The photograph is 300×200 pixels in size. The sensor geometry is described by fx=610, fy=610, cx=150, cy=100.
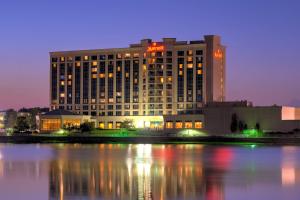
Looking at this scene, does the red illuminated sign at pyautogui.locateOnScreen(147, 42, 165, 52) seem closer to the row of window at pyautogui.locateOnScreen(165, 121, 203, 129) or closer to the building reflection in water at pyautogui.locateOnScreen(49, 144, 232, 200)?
→ the row of window at pyautogui.locateOnScreen(165, 121, 203, 129)

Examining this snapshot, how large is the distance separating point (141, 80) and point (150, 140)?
47.5 m

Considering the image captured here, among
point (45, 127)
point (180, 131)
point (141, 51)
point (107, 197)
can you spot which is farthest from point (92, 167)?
point (141, 51)

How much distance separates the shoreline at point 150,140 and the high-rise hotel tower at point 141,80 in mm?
35789

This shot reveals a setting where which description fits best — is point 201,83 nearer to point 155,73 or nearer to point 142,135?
point 155,73

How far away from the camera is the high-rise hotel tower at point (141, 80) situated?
171 m

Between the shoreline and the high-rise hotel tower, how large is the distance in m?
35.8

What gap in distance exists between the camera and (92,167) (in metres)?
54.7

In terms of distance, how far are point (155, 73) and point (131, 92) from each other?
1005 cm

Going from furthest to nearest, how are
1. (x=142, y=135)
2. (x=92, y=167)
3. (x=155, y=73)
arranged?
(x=155, y=73), (x=142, y=135), (x=92, y=167)

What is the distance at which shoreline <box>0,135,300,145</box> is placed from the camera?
124m

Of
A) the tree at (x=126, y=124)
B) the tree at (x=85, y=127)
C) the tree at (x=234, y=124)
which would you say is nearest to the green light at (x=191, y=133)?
the tree at (x=234, y=124)

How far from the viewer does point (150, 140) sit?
438 ft

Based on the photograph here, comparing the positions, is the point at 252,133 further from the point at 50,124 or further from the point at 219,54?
the point at 50,124

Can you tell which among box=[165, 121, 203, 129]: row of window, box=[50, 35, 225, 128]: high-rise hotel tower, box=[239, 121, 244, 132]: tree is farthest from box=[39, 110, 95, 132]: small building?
box=[239, 121, 244, 132]: tree
